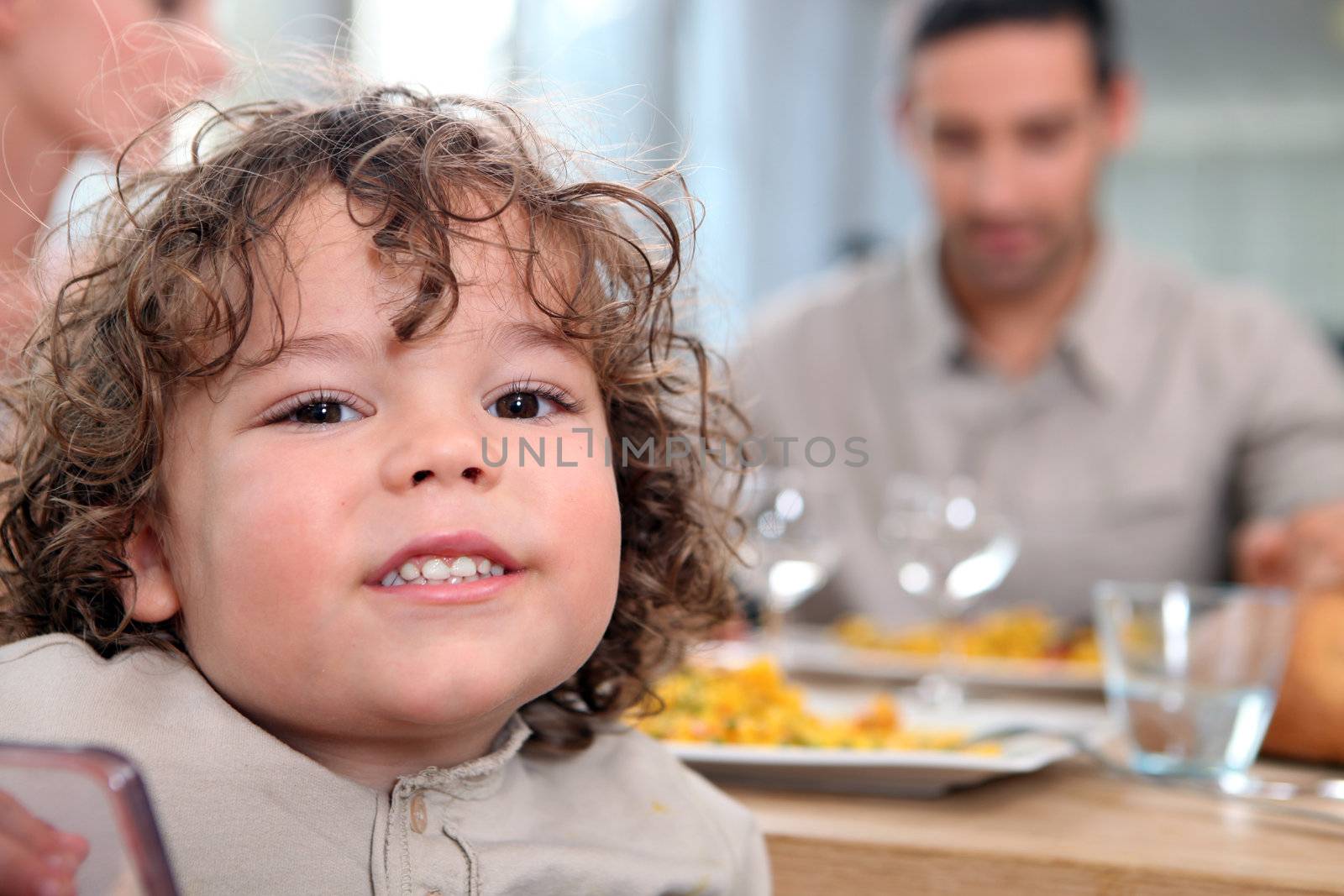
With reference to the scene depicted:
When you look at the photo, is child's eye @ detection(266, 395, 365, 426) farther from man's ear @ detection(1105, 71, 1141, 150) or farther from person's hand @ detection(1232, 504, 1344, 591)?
man's ear @ detection(1105, 71, 1141, 150)

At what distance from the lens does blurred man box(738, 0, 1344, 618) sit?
212cm

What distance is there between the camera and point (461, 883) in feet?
2.17

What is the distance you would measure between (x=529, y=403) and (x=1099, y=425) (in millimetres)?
1661

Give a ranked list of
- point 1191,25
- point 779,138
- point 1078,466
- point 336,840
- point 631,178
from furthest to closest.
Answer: point 1191,25, point 779,138, point 1078,466, point 631,178, point 336,840

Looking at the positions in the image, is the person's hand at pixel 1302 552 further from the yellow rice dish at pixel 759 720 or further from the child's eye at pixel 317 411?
the child's eye at pixel 317 411

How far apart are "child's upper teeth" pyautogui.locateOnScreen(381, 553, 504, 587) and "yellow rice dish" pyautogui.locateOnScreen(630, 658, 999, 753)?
28 centimetres

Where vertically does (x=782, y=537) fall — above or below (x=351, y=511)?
below

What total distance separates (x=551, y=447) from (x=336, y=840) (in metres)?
0.22

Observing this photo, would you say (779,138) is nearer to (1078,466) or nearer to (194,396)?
(1078,466)

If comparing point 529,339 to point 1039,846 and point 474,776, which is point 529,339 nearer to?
point 474,776

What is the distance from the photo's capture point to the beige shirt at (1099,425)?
211 cm

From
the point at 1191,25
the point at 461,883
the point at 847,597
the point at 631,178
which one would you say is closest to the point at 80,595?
the point at 461,883

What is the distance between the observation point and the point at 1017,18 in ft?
7.10

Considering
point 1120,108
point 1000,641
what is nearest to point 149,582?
point 1000,641
